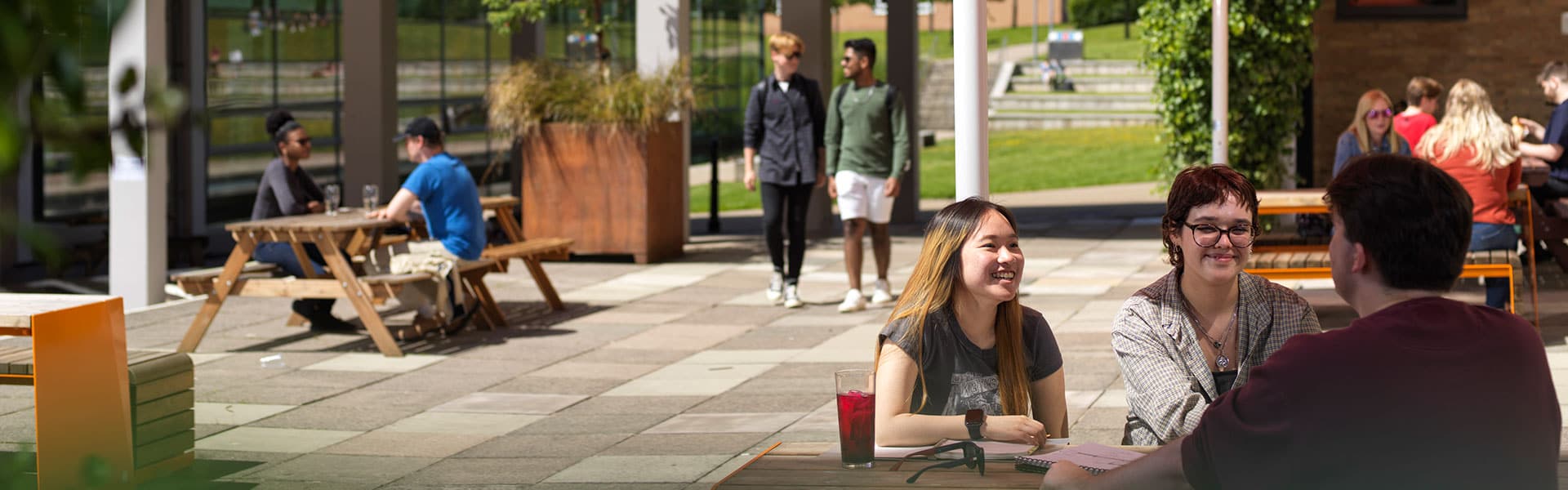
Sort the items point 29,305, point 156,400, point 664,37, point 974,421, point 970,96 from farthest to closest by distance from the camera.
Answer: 1. point 664,37
2. point 156,400
3. point 29,305
4. point 970,96
5. point 974,421

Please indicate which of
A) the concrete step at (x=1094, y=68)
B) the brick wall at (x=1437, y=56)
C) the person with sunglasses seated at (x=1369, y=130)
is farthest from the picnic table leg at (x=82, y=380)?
the concrete step at (x=1094, y=68)

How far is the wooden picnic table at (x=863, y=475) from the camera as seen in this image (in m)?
2.60

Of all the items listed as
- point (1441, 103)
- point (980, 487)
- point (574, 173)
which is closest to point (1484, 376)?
point (980, 487)

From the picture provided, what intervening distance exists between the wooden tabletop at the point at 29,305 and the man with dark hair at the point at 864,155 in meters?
4.72

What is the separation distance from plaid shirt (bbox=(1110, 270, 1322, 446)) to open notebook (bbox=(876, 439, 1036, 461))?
361mm

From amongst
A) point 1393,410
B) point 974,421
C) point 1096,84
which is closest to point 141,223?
point 974,421

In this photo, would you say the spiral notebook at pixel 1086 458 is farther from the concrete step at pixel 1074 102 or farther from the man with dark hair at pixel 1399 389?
the concrete step at pixel 1074 102

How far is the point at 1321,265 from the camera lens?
298 inches

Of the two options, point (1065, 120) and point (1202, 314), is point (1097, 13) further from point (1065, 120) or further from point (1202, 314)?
point (1202, 314)

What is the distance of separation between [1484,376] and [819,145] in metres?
7.51

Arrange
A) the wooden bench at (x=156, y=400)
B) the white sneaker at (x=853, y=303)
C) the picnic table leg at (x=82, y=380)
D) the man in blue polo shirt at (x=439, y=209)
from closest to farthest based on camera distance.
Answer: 1. the picnic table leg at (x=82, y=380)
2. the wooden bench at (x=156, y=400)
3. the man in blue polo shirt at (x=439, y=209)
4. the white sneaker at (x=853, y=303)

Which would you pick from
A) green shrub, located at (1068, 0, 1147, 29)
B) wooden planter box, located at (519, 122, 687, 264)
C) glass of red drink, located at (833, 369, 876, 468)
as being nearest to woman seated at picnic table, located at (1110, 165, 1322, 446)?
glass of red drink, located at (833, 369, 876, 468)

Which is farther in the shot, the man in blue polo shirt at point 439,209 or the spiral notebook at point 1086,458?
the man in blue polo shirt at point 439,209

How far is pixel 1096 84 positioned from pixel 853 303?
1341 inches
